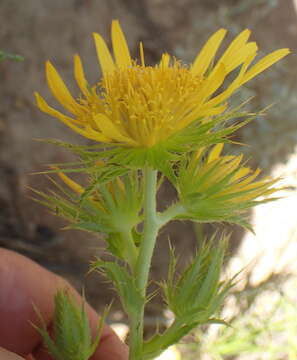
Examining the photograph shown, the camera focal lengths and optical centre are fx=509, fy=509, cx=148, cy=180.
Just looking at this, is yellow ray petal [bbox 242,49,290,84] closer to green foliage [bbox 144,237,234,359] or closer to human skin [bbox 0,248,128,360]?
green foliage [bbox 144,237,234,359]

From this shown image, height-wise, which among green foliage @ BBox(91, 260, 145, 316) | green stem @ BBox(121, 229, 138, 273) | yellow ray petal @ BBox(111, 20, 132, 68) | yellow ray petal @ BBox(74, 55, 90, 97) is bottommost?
green foliage @ BBox(91, 260, 145, 316)

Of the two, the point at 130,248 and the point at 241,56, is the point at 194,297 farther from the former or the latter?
the point at 241,56

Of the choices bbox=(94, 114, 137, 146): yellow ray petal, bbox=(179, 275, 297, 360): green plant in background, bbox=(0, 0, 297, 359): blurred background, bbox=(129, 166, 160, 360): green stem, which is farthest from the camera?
bbox=(0, 0, 297, 359): blurred background

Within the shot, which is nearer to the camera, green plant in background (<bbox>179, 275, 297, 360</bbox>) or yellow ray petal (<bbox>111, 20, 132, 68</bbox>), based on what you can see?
yellow ray petal (<bbox>111, 20, 132, 68</bbox>)

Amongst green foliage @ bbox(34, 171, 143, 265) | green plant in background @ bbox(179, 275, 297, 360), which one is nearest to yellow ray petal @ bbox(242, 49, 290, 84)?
green foliage @ bbox(34, 171, 143, 265)

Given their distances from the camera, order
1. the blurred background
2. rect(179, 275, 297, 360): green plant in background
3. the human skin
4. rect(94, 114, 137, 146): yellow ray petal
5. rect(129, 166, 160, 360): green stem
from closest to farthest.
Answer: rect(94, 114, 137, 146): yellow ray petal → rect(129, 166, 160, 360): green stem → the human skin → rect(179, 275, 297, 360): green plant in background → the blurred background

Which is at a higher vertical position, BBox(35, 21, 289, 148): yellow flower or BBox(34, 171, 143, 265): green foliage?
BBox(35, 21, 289, 148): yellow flower

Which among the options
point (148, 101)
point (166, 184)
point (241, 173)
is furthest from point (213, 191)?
point (166, 184)
